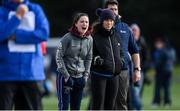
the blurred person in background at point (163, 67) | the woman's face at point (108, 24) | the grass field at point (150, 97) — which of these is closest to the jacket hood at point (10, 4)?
the woman's face at point (108, 24)

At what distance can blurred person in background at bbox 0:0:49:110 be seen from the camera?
10.9 metres

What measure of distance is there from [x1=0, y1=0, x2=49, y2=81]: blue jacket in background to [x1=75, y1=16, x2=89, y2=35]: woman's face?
81 centimetres

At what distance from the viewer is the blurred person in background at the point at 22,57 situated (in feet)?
35.8

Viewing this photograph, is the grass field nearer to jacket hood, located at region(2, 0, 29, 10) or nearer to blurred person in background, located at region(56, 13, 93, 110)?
blurred person in background, located at region(56, 13, 93, 110)

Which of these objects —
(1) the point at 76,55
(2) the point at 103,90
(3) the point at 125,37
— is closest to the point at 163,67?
(3) the point at 125,37

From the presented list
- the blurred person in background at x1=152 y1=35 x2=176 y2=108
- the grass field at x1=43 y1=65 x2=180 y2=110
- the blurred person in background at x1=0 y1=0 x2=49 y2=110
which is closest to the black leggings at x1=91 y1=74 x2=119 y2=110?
the blurred person in background at x1=0 y1=0 x2=49 y2=110

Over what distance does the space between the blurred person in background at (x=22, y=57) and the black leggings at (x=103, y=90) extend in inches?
41.6

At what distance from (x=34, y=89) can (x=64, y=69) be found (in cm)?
77

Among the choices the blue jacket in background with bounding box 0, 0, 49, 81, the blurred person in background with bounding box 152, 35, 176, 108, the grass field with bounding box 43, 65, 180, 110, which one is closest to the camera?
the blue jacket in background with bounding box 0, 0, 49, 81

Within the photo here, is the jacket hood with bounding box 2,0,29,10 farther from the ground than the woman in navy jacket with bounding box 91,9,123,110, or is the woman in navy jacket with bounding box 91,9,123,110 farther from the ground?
the jacket hood with bounding box 2,0,29,10

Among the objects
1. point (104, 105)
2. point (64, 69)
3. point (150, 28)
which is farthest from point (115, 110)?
point (150, 28)

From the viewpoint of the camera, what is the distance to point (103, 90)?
38.6 feet

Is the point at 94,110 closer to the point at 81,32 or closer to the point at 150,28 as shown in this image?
the point at 81,32

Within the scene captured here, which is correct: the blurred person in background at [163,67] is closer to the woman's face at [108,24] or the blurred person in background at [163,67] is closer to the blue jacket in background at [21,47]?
the woman's face at [108,24]
